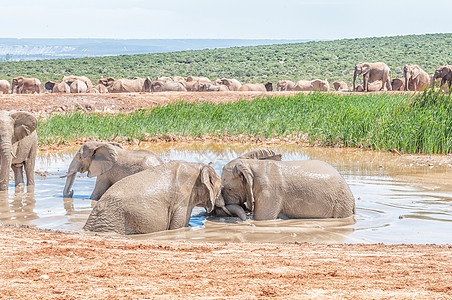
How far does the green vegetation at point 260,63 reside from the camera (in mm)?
76000

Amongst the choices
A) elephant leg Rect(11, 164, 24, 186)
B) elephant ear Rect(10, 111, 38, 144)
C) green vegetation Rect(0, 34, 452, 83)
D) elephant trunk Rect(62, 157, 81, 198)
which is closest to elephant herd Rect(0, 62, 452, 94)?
green vegetation Rect(0, 34, 452, 83)

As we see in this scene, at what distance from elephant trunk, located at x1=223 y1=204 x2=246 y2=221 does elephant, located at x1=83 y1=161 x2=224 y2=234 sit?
46cm

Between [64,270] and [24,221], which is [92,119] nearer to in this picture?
[24,221]

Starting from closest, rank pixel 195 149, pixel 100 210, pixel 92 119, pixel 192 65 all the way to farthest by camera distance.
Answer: pixel 100 210, pixel 195 149, pixel 92 119, pixel 192 65

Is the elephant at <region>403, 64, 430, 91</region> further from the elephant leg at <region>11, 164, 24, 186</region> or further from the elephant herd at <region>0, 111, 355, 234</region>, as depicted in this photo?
the elephant herd at <region>0, 111, 355, 234</region>

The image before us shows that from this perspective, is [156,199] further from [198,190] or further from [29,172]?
[29,172]

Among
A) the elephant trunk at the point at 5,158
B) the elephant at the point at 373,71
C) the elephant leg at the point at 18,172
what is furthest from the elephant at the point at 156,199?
the elephant at the point at 373,71

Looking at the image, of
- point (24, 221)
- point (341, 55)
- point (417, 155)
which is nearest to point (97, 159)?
point (24, 221)

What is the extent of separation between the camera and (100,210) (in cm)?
716

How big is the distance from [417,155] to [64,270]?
11.6 meters

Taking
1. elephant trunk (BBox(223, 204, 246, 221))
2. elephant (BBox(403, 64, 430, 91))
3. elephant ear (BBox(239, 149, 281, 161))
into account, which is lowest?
elephant trunk (BBox(223, 204, 246, 221))

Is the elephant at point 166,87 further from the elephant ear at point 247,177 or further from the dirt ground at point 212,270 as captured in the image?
the dirt ground at point 212,270

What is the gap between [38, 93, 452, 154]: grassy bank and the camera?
599 inches

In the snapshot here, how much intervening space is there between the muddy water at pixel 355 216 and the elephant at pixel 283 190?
0.17 meters
